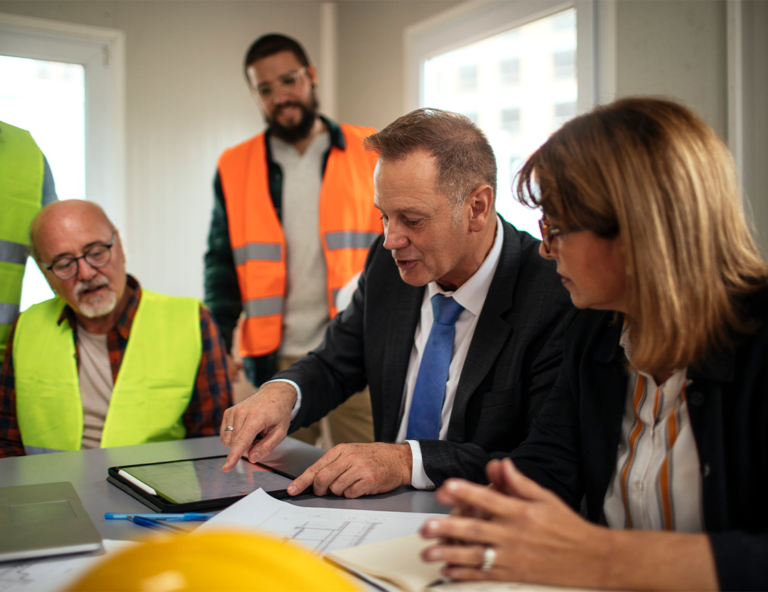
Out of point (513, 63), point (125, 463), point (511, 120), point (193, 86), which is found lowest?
point (125, 463)

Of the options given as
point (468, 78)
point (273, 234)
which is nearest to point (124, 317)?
point (273, 234)

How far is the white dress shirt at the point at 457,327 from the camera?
4.86 feet

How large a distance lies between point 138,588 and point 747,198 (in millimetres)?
2105

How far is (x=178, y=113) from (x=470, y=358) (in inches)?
120

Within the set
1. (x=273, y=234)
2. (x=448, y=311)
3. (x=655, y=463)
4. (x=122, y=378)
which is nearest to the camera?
(x=655, y=463)

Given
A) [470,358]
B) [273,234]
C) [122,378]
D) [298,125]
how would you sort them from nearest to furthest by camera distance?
[470,358] < [122,378] < [273,234] < [298,125]

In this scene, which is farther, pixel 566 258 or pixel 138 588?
pixel 566 258

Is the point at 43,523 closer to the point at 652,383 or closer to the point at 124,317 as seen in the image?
the point at 652,383

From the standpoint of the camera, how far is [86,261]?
79.8 inches

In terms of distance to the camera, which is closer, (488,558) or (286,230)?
(488,558)

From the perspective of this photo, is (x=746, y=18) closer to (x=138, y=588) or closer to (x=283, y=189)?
(x=283, y=189)

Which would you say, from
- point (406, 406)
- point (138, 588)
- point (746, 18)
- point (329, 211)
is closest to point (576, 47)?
point (746, 18)

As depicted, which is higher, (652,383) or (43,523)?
(652,383)

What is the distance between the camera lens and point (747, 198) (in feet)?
6.66
